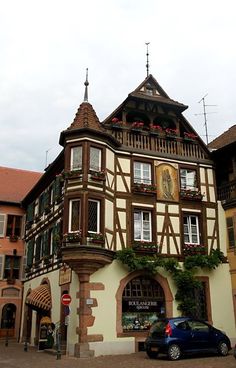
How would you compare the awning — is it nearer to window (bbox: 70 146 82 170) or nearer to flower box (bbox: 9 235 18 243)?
window (bbox: 70 146 82 170)

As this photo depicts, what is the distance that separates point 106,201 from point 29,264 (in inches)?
445

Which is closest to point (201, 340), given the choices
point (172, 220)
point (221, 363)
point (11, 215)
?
point (221, 363)

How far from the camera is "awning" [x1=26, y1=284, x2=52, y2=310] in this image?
23.1 metres

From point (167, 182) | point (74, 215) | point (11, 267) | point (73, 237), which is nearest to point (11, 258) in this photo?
point (11, 267)

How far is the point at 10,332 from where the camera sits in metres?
31.1

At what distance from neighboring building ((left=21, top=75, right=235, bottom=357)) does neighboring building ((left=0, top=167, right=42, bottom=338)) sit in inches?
276

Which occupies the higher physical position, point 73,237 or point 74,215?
point 74,215

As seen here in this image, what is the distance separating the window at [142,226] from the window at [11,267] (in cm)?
1478

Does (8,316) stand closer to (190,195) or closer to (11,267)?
(11,267)

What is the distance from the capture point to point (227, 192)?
23688mm

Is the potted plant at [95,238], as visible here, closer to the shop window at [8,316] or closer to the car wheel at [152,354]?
the car wheel at [152,354]

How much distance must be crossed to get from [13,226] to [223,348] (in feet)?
67.6

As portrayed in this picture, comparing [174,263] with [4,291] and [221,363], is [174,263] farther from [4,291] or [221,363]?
[4,291]

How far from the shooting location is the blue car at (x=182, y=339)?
637 inches
